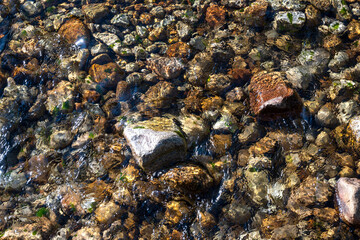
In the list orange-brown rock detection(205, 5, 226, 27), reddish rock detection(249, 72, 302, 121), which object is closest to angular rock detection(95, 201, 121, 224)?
reddish rock detection(249, 72, 302, 121)

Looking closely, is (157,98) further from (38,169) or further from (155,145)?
(38,169)

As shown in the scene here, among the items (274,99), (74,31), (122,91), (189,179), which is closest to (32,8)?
(74,31)

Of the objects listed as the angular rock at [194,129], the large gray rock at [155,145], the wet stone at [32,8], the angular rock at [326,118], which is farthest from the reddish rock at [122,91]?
the wet stone at [32,8]

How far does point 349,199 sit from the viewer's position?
11.8ft

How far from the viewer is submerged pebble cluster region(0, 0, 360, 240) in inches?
164

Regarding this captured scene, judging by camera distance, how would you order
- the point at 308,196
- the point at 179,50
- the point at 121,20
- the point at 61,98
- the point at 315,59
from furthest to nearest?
the point at 121,20, the point at 179,50, the point at 61,98, the point at 315,59, the point at 308,196

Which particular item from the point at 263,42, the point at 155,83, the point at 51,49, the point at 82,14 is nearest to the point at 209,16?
the point at 263,42

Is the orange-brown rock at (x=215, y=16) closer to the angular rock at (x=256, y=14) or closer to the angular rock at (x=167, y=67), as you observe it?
the angular rock at (x=256, y=14)

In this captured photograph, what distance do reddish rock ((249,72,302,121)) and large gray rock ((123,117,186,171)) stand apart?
5.33 ft

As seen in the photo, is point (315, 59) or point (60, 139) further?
point (315, 59)

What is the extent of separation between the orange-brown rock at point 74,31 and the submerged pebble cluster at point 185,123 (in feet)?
0.11

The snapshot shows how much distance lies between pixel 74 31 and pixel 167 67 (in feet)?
9.58

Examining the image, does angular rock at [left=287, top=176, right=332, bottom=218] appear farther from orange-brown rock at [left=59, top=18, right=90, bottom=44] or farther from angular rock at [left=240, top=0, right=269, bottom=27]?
orange-brown rock at [left=59, top=18, right=90, bottom=44]

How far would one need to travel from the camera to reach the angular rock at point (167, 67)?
585 cm
